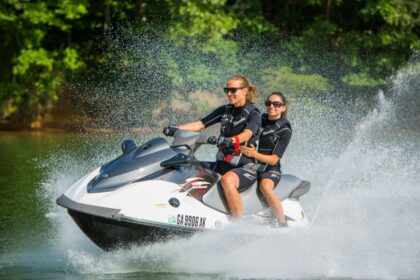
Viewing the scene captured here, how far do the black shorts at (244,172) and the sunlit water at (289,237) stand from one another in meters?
0.33

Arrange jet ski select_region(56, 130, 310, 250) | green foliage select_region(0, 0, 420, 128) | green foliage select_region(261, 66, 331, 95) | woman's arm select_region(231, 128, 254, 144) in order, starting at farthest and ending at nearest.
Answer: green foliage select_region(0, 0, 420, 128) < green foliage select_region(261, 66, 331, 95) < woman's arm select_region(231, 128, 254, 144) < jet ski select_region(56, 130, 310, 250)

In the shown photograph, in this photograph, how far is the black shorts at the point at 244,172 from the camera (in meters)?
6.39

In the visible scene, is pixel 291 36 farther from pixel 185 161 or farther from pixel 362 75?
pixel 185 161

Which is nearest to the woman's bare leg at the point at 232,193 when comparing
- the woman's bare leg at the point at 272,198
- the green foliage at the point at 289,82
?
the woman's bare leg at the point at 272,198

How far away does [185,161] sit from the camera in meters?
6.24

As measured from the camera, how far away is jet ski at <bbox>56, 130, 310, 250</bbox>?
5.99 meters

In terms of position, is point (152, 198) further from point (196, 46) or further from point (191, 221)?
point (196, 46)

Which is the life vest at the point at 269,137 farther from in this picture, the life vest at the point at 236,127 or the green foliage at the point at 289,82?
the green foliage at the point at 289,82

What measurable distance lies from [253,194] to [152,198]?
0.87 m

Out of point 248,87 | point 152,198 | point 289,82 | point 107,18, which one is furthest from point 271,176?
point 107,18

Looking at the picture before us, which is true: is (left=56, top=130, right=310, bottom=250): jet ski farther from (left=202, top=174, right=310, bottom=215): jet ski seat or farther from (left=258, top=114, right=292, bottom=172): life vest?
(left=258, top=114, right=292, bottom=172): life vest

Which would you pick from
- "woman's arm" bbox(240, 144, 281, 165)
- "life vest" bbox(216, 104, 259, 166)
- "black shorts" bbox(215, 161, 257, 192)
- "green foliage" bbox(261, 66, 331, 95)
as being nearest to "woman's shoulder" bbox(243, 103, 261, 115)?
"life vest" bbox(216, 104, 259, 166)

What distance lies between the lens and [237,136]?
6.23m

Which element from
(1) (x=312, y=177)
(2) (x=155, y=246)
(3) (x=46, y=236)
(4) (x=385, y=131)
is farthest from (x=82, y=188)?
(4) (x=385, y=131)
